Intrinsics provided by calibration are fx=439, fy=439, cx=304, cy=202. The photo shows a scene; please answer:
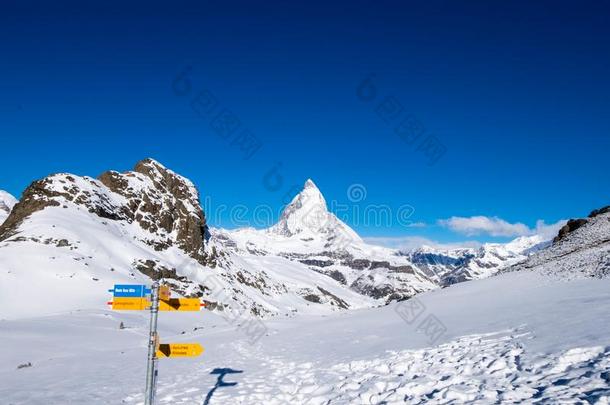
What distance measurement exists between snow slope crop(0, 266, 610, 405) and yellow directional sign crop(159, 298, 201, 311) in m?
4.56

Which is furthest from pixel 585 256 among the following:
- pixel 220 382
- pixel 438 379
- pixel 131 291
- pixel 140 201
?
pixel 140 201

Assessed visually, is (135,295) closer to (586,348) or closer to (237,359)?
(586,348)

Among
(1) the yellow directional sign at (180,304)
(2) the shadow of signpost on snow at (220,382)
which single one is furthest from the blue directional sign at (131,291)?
(2) the shadow of signpost on snow at (220,382)

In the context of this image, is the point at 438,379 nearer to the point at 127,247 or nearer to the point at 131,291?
the point at 131,291

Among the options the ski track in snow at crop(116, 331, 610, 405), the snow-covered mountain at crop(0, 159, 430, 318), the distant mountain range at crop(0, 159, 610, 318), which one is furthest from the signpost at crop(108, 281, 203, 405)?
the snow-covered mountain at crop(0, 159, 430, 318)

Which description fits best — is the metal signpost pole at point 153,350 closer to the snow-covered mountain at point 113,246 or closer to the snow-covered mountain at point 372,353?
the snow-covered mountain at point 372,353

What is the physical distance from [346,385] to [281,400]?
1.85 metres

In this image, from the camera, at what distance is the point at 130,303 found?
892cm

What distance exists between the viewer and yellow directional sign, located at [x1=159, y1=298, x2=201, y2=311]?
8.91 m

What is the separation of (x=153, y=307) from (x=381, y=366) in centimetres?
785

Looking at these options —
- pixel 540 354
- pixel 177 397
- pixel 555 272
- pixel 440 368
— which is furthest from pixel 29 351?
pixel 555 272

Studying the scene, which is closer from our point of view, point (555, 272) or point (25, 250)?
point (555, 272)

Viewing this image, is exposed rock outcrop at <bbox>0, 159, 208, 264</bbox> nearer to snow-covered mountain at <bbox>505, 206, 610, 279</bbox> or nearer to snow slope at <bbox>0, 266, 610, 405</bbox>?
snow slope at <bbox>0, 266, 610, 405</bbox>

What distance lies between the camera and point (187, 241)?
14362cm
